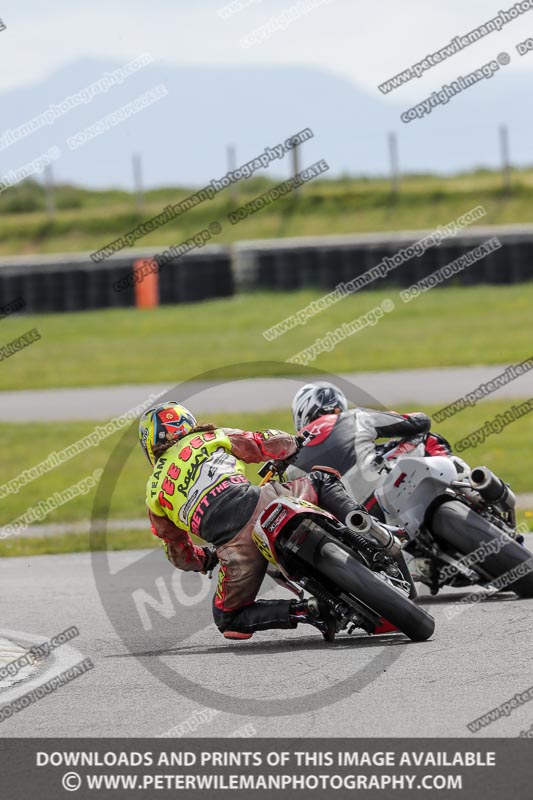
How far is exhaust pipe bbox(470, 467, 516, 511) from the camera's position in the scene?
7605mm

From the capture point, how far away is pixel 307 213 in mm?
34750

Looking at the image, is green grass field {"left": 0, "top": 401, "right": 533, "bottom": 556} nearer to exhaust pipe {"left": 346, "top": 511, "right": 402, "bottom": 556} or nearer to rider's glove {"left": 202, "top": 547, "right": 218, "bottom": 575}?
rider's glove {"left": 202, "top": 547, "right": 218, "bottom": 575}

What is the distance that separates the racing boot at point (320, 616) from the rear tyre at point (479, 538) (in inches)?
42.1

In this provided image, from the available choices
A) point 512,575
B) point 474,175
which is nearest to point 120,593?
point 512,575

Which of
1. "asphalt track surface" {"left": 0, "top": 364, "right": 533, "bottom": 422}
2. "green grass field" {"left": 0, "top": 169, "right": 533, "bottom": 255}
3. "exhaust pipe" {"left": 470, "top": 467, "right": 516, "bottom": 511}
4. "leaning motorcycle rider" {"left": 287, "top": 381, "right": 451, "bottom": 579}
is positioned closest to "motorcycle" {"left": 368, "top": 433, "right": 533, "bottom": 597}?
"exhaust pipe" {"left": 470, "top": 467, "right": 516, "bottom": 511}

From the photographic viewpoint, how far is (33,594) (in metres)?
9.37

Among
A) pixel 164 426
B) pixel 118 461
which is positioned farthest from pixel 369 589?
pixel 118 461

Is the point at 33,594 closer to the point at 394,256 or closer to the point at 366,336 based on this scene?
the point at 366,336

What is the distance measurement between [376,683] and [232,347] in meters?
17.5

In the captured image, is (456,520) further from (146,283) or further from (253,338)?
(146,283)

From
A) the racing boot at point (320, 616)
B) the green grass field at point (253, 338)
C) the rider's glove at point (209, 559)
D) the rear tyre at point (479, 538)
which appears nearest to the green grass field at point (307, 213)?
the green grass field at point (253, 338)

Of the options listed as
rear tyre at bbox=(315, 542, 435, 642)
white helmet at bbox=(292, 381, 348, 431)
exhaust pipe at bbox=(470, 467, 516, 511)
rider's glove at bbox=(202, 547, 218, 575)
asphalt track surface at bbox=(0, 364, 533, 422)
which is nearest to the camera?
rear tyre at bbox=(315, 542, 435, 642)
